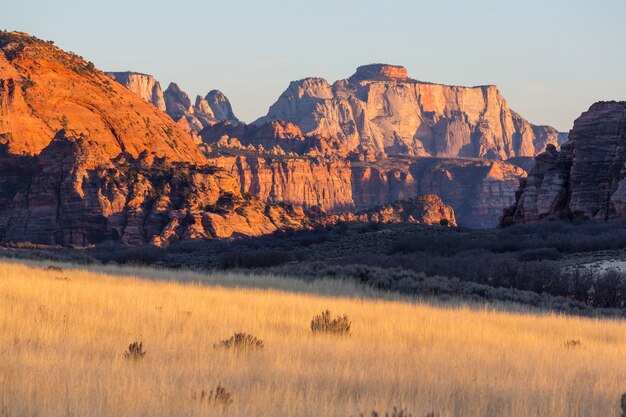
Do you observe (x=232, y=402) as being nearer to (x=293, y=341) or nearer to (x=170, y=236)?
(x=293, y=341)

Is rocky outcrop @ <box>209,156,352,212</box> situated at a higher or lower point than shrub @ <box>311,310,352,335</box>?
higher

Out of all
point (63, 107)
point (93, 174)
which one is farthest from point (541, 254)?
point (63, 107)

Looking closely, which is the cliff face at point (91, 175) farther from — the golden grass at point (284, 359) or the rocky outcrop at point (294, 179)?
the golden grass at point (284, 359)

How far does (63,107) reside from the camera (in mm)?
92312

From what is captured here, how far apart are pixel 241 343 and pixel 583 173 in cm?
6584

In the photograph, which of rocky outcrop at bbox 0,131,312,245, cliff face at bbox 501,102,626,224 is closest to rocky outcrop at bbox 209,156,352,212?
rocky outcrop at bbox 0,131,312,245

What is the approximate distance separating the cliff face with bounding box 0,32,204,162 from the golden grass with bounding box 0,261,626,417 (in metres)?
73.6

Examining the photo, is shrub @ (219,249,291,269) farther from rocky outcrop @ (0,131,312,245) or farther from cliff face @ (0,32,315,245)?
rocky outcrop @ (0,131,312,245)

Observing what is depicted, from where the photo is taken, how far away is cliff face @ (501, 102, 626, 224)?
232 feet

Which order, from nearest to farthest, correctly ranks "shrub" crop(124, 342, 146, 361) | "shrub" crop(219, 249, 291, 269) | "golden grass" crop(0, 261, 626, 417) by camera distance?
"golden grass" crop(0, 261, 626, 417)
"shrub" crop(124, 342, 146, 361)
"shrub" crop(219, 249, 291, 269)

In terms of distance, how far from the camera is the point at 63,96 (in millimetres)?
92750

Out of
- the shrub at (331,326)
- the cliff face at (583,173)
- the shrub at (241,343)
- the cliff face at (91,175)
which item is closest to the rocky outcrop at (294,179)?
the cliff face at (91,175)

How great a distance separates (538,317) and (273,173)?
5995 inches

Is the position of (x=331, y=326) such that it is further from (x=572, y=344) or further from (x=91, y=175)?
(x=91, y=175)
